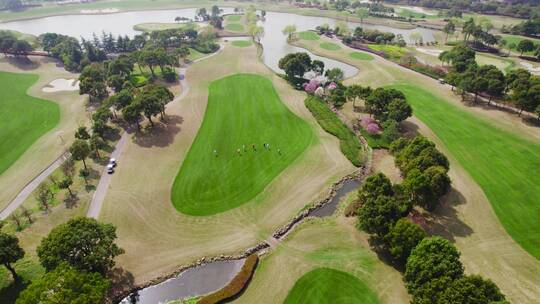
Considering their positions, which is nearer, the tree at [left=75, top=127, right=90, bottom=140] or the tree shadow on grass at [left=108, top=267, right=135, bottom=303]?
Result: the tree shadow on grass at [left=108, top=267, right=135, bottom=303]

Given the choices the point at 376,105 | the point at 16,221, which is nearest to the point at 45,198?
the point at 16,221

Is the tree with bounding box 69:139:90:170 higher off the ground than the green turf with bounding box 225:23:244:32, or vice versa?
the green turf with bounding box 225:23:244:32

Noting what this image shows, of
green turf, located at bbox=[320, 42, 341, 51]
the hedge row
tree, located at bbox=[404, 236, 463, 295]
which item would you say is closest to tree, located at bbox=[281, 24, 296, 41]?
green turf, located at bbox=[320, 42, 341, 51]

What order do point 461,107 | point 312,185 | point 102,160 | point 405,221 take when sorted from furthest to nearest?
point 461,107 < point 102,160 < point 312,185 < point 405,221

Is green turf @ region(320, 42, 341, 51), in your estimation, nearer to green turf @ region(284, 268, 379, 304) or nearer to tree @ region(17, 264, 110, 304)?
green turf @ region(284, 268, 379, 304)

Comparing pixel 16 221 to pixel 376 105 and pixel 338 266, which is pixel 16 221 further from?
pixel 376 105

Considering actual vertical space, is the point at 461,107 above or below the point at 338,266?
above

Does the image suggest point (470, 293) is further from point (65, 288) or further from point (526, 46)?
point (526, 46)
